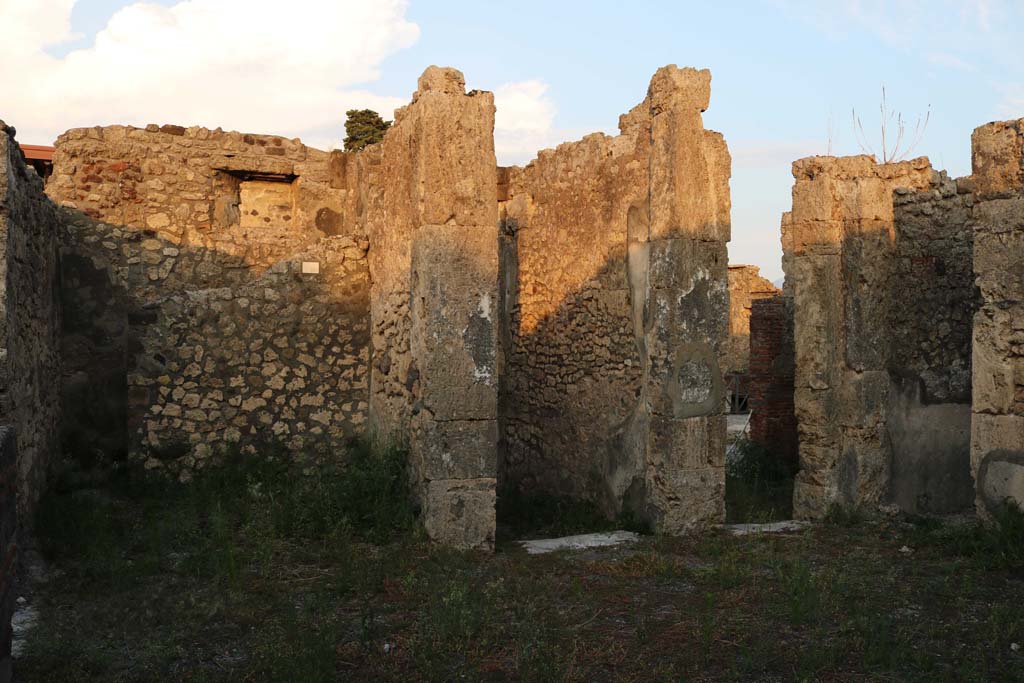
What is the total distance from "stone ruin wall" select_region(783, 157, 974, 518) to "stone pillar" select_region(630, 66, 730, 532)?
1382 mm

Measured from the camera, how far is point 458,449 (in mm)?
6234

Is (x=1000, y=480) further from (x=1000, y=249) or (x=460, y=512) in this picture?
(x=460, y=512)

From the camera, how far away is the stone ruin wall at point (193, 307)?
24.9ft

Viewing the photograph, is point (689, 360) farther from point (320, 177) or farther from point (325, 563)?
point (320, 177)

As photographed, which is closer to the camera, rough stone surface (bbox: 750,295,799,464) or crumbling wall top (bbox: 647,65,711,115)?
crumbling wall top (bbox: 647,65,711,115)

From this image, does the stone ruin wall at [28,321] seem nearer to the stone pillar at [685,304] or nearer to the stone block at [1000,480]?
the stone pillar at [685,304]

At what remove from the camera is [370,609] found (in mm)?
4859

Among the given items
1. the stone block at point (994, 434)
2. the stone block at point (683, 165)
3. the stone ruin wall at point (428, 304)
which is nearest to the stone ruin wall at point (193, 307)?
the stone ruin wall at point (428, 304)

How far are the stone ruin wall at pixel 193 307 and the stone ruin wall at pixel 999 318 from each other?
5.06m

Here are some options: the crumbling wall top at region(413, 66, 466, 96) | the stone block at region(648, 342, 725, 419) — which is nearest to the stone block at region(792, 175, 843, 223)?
the stone block at region(648, 342, 725, 419)

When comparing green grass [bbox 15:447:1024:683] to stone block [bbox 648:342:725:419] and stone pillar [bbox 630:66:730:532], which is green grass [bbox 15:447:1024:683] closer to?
stone pillar [bbox 630:66:730:532]

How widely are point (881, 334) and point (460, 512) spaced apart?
4295mm

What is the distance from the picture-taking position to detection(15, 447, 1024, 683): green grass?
416 cm

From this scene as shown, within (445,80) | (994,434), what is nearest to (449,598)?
(445,80)
